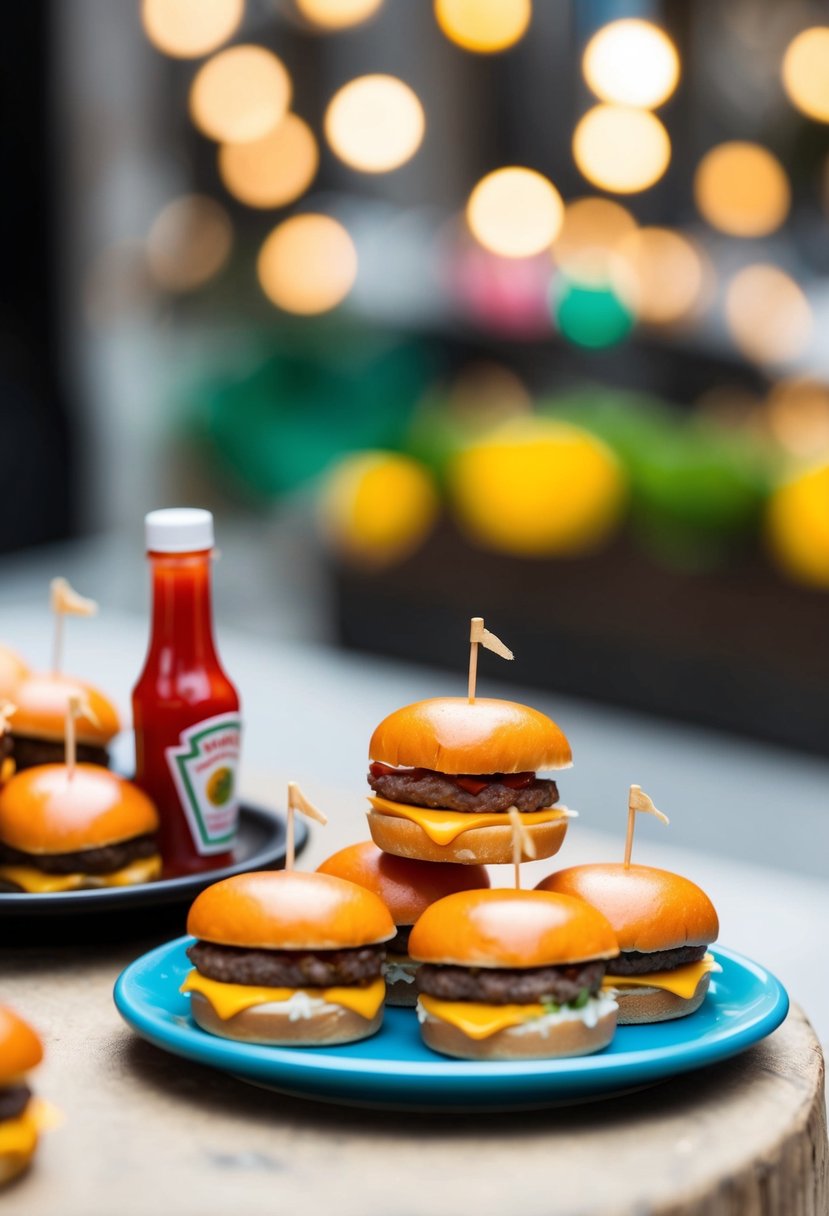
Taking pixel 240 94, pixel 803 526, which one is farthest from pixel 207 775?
pixel 240 94

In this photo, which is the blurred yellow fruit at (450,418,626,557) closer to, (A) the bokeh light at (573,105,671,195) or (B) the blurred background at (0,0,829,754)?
(B) the blurred background at (0,0,829,754)

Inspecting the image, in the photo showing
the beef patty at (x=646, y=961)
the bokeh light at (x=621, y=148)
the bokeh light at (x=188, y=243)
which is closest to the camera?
the beef patty at (x=646, y=961)

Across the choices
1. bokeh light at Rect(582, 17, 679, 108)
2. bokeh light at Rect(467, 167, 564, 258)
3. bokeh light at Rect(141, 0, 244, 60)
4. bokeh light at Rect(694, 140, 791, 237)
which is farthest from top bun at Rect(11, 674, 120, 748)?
bokeh light at Rect(141, 0, 244, 60)

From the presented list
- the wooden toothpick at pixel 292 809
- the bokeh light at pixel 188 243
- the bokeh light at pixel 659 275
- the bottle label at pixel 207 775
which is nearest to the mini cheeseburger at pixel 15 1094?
the wooden toothpick at pixel 292 809

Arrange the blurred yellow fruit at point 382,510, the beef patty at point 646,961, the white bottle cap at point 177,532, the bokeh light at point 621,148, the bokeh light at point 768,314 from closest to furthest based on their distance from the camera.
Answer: the beef patty at point 646,961 → the white bottle cap at point 177,532 → the bokeh light at point 768,314 → the bokeh light at point 621,148 → the blurred yellow fruit at point 382,510

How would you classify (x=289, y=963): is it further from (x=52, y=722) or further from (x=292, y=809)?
(x=52, y=722)

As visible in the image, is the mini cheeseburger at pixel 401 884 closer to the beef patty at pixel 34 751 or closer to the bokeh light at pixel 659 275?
the beef patty at pixel 34 751

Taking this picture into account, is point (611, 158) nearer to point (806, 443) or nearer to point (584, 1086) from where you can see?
point (806, 443)
